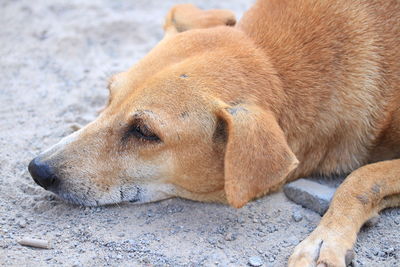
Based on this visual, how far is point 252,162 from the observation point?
130 inches

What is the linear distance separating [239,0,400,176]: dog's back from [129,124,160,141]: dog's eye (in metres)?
0.84

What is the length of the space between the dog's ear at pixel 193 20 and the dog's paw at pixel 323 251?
1821mm

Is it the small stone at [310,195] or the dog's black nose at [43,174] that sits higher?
the dog's black nose at [43,174]

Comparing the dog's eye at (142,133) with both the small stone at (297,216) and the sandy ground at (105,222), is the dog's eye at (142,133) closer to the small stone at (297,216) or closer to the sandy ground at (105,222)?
the sandy ground at (105,222)

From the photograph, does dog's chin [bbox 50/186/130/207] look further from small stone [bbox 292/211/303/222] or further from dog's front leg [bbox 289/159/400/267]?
dog's front leg [bbox 289/159/400/267]

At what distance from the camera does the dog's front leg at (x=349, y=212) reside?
3295 mm

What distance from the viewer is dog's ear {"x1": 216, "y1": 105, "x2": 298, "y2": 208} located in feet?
10.8

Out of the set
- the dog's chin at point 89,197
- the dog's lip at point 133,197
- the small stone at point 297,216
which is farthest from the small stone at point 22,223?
the small stone at point 297,216

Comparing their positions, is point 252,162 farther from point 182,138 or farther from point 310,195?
point 310,195

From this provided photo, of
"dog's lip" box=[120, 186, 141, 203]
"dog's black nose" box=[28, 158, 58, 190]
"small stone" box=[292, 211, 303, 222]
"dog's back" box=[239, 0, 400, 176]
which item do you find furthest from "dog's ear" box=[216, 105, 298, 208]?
"dog's black nose" box=[28, 158, 58, 190]

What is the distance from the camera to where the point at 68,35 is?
6102 millimetres

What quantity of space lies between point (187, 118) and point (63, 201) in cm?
100

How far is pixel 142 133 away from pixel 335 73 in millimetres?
1349

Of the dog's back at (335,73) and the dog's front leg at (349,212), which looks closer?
the dog's front leg at (349,212)
